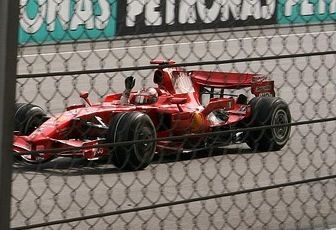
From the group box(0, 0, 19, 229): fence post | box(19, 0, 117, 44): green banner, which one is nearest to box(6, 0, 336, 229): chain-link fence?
box(19, 0, 117, 44): green banner

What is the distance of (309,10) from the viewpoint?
424cm

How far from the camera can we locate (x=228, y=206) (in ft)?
17.6

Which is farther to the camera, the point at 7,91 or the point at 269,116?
the point at 269,116

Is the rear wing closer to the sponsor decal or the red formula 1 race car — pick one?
the red formula 1 race car

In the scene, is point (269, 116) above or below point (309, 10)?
below

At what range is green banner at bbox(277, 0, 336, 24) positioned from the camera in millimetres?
4111

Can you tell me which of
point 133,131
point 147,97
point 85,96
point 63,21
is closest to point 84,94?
point 85,96

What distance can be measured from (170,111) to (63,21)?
3.79m

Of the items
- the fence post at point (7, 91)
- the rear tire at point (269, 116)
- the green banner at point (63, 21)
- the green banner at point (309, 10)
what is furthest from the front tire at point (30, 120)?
the fence post at point (7, 91)

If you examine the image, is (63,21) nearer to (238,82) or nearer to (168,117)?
(238,82)

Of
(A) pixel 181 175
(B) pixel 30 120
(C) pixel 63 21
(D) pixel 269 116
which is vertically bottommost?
(A) pixel 181 175

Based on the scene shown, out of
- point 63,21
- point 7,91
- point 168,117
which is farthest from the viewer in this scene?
point 168,117

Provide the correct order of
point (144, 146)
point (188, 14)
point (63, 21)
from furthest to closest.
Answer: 1. point (144, 146)
2. point (188, 14)
3. point (63, 21)

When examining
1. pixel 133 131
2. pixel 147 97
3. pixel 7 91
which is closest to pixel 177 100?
pixel 147 97
